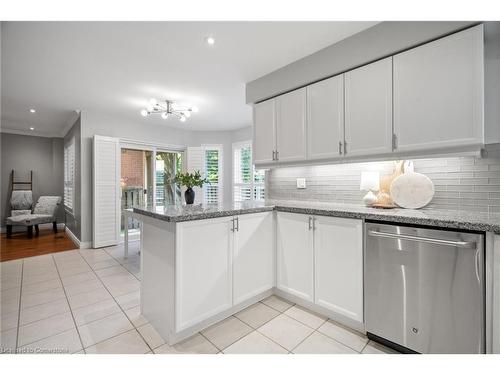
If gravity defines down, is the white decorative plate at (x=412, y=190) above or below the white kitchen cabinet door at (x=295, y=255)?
above

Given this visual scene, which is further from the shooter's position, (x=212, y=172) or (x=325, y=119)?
(x=212, y=172)

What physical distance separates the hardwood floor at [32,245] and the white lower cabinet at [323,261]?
13.9 feet

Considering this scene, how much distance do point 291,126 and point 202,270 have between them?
1744mm

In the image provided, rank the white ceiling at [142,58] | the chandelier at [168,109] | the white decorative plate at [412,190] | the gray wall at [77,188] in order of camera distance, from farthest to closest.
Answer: the gray wall at [77,188], the chandelier at [168,109], the white ceiling at [142,58], the white decorative plate at [412,190]

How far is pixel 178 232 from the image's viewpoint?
5.34ft

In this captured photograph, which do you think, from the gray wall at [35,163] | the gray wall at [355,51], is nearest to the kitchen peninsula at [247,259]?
the gray wall at [355,51]

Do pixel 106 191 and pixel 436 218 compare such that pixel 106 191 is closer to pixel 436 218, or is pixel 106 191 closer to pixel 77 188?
pixel 77 188

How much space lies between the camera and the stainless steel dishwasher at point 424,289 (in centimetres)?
132

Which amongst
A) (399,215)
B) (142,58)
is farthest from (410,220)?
(142,58)

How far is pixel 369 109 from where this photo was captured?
2.02 metres

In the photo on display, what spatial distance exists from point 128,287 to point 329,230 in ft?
7.67

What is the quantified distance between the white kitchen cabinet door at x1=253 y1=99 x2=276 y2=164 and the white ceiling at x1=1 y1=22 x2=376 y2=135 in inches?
16.4

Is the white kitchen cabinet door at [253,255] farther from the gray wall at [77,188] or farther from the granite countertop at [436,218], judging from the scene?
the gray wall at [77,188]

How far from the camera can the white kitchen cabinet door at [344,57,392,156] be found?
1933mm
